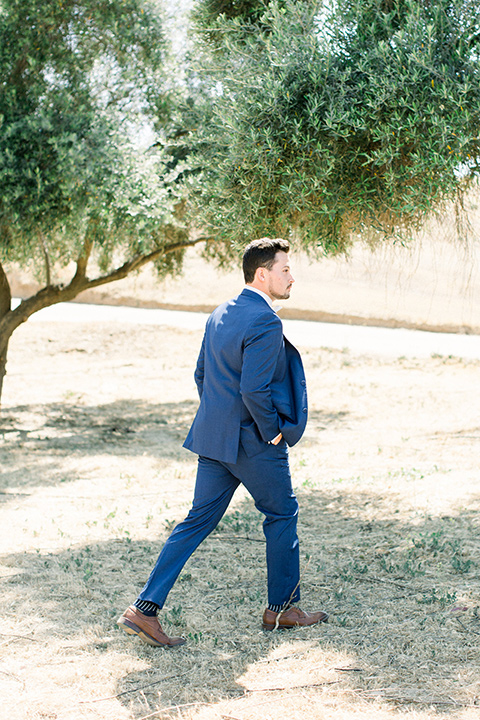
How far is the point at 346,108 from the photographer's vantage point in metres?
5.69

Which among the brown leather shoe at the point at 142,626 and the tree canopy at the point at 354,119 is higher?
the tree canopy at the point at 354,119

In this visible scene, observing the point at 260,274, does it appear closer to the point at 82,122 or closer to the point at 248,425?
the point at 248,425

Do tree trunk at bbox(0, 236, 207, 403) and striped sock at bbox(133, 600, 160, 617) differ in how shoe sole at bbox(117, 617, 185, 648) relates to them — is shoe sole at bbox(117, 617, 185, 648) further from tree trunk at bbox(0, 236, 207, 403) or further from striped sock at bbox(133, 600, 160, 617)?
tree trunk at bbox(0, 236, 207, 403)

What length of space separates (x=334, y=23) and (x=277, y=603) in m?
4.78

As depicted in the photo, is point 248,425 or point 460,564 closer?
point 248,425

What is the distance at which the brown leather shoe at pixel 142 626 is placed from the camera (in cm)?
376

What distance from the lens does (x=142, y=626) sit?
375cm

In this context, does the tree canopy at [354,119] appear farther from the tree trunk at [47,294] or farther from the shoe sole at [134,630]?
the tree trunk at [47,294]

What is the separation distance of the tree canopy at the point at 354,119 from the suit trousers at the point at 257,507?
260 centimetres

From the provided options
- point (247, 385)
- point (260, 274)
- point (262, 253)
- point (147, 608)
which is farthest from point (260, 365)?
point (147, 608)

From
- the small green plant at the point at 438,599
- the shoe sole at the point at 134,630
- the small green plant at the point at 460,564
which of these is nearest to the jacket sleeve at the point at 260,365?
the shoe sole at the point at 134,630

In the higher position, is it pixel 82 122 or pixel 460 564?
pixel 82 122

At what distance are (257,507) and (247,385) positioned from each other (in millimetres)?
755

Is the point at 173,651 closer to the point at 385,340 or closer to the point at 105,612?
the point at 105,612
